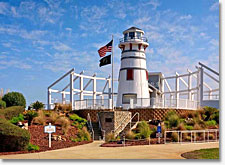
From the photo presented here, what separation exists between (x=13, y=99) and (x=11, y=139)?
11.8 m

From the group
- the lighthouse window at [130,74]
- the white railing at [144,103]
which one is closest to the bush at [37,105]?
the white railing at [144,103]

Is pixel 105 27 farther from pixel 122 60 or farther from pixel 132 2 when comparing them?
pixel 122 60

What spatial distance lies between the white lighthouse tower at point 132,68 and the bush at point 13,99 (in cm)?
852

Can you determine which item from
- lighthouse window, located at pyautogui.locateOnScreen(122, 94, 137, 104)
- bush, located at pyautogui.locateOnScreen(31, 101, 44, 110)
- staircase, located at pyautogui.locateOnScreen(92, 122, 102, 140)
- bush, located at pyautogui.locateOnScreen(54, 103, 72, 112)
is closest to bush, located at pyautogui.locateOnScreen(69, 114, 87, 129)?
staircase, located at pyautogui.locateOnScreen(92, 122, 102, 140)

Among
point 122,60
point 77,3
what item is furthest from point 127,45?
point 77,3

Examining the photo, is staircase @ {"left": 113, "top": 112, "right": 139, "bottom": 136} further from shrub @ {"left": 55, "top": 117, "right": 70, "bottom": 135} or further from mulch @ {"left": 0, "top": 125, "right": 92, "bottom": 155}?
shrub @ {"left": 55, "top": 117, "right": 70, "bottom": 135}

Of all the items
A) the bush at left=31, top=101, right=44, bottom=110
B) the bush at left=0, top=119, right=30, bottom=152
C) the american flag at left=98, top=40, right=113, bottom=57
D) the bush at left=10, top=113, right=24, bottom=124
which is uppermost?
the american flag at left=98, top=40, right=113, bottom=57

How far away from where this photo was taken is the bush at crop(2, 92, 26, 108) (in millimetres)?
22953

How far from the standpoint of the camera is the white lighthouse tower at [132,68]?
86.3 ft

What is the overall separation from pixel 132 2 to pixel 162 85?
2227 cm

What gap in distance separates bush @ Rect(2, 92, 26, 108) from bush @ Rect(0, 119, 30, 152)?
37.4 feet

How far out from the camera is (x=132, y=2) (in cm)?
1408

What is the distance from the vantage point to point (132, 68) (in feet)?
86.6

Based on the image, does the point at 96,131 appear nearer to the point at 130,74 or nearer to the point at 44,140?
the point at 44,140
